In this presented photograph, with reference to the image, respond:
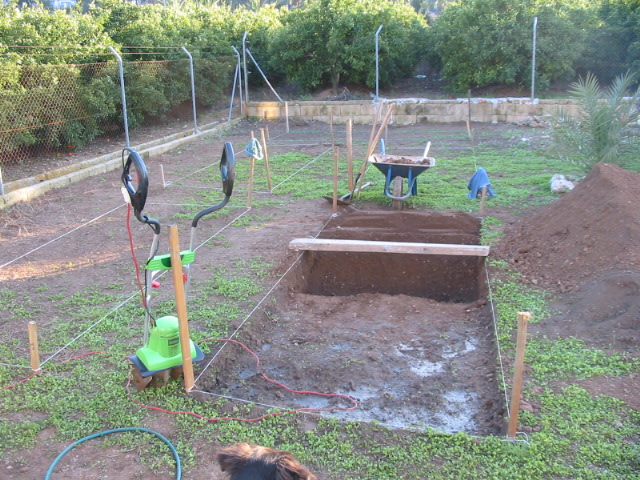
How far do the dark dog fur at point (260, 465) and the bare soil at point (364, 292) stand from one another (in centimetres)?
158

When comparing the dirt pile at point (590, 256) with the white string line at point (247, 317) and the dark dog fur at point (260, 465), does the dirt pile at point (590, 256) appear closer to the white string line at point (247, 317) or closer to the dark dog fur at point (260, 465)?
the white string line at point (247, 317)

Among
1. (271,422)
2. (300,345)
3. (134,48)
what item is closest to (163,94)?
(134,48)

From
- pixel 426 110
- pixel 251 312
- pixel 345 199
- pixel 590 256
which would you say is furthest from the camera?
pixel 426 110

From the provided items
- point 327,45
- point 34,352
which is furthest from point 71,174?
point 327,45

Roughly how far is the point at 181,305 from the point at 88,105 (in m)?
9.68

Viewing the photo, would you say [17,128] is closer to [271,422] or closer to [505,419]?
[271,422]

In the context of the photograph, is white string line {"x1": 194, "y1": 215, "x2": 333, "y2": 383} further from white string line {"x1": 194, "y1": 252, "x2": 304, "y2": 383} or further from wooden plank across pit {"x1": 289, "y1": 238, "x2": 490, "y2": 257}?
wooden plank across pit {"x1": 289, "y1": 238, "x2": 490, "y2": 257}

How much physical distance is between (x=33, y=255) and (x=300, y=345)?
388cm

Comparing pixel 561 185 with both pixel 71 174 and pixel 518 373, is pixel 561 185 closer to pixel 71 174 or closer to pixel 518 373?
pixel 518 373

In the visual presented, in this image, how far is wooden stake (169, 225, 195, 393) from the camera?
3.69m

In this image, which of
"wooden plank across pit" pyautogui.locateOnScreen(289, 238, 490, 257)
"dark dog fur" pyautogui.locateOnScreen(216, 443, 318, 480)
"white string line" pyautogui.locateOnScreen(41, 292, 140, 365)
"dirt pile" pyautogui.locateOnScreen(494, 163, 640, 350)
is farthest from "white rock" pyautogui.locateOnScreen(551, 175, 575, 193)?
"dark dog fur" pyautogui.locateOnScreen(216, 443, 318, 480)

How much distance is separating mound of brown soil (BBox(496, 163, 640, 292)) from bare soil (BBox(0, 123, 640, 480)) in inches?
0.8

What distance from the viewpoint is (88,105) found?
12102 millimetres

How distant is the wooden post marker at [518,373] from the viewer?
3.35m
